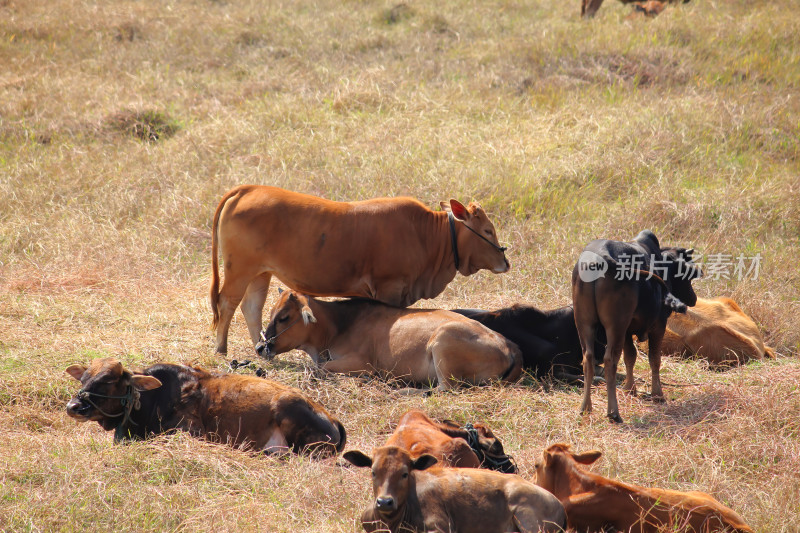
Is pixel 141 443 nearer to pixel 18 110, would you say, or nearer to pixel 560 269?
pixel 560 269

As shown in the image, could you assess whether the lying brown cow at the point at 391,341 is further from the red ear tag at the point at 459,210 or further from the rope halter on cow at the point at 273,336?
the red ear tag at the point at 459,210

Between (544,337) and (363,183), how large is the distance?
449 cm

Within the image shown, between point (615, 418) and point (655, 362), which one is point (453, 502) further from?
point (655, 362)

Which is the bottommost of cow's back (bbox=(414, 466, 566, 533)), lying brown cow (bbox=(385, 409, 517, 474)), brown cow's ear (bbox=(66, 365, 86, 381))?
brown cow's ear (bbox=(66, 365, 86, 381))

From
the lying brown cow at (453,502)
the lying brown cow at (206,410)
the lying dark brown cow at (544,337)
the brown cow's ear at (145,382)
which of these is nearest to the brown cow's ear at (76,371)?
the lying brown cow at (206,410)

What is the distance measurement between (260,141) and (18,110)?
4271 mm

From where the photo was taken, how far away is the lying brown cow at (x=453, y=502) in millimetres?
4332

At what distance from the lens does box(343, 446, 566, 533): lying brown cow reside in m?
4.33

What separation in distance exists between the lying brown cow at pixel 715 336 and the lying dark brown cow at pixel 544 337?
825 millimetres

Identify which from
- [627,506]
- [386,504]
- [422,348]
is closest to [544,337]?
[422,348]

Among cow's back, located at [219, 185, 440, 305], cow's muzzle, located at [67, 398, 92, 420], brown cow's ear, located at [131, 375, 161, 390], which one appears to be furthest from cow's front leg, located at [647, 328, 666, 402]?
cow's muzzle, located at [67, 398, 92, 420]

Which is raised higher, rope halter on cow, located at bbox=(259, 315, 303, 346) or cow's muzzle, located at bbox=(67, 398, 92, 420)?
cow's muzzle, located at bbox=(67, 398, 92, 420)

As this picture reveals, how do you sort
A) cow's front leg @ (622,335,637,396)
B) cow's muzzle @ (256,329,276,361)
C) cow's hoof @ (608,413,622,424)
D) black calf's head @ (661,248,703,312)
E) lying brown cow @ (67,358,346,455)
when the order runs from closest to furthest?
lying brown cow @ (67,358,346,455) → cow's hoof @ (608,413,622,424) → cow's front leg @ (622,335,637,396) → black calf's head @ (661,248,703,312) → cow's muzzle @ (256,329,276,361)

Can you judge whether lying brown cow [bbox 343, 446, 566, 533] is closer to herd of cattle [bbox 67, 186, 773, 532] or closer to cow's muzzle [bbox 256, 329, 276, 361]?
herd of cattle [bbox 67, 186, 773, 532]
